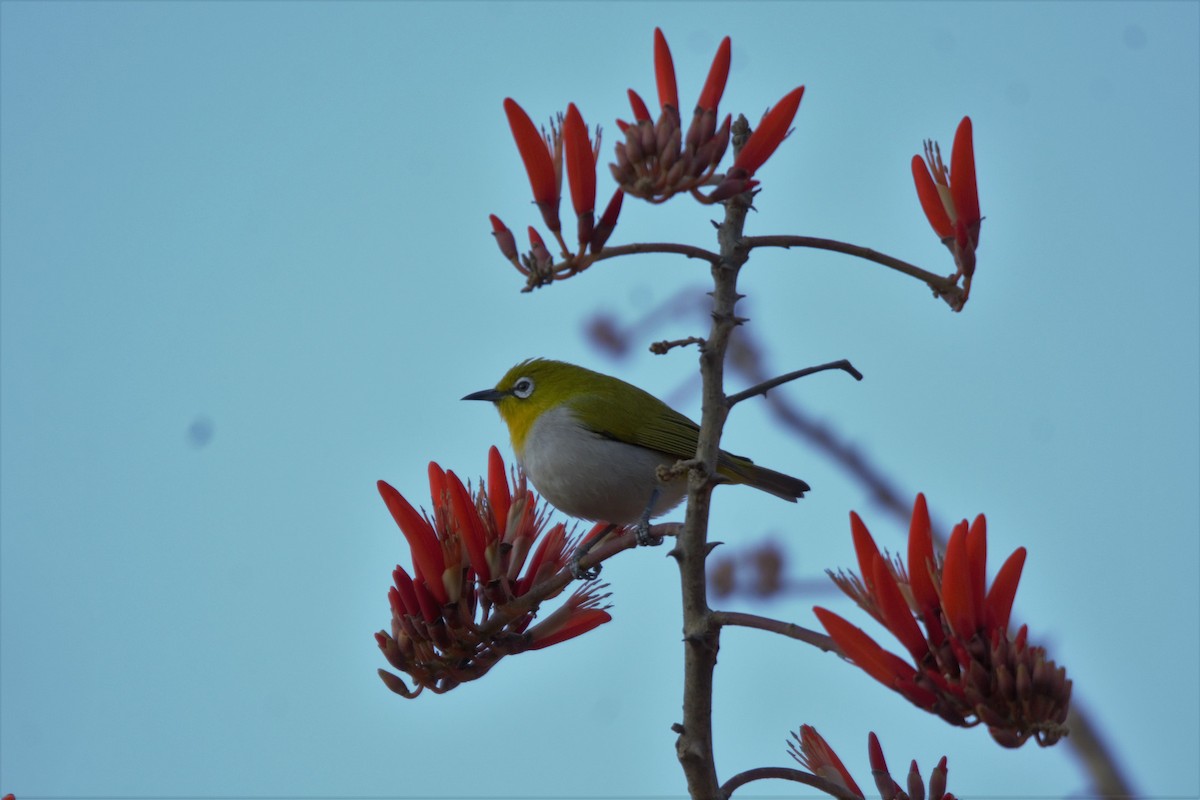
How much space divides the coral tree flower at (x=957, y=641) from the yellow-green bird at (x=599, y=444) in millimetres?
2492

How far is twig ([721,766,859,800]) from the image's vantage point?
8.93 feet

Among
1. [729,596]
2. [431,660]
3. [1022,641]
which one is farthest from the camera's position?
[729,596]

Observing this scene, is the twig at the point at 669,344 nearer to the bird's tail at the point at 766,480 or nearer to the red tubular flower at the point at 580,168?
the red tubular flower at the point at 580,168

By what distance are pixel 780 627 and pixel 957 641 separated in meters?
0.36

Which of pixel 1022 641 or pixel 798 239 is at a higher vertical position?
pixel 798 239

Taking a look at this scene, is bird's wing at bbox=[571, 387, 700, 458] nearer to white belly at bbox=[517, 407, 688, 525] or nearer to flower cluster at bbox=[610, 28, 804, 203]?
white belly at bbox=[517, 407, 688, 525]

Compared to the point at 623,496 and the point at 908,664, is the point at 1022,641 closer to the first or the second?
the point at 908,664

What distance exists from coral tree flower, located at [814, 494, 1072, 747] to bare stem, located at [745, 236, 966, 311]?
61 centimetres

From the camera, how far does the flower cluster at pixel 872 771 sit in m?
2.92

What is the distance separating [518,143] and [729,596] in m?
3.50

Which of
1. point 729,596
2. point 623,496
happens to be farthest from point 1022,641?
point 729,596

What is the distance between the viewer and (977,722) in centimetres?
255

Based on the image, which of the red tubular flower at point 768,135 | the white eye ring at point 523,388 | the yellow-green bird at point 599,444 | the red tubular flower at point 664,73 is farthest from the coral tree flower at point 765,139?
the white eye ring at point 523,388

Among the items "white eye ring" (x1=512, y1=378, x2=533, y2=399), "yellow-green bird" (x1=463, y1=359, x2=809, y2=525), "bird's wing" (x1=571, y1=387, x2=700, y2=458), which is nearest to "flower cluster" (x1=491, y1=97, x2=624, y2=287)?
"yellow-green bird" (x1=463, y1=359, x2=809, y2=525)
